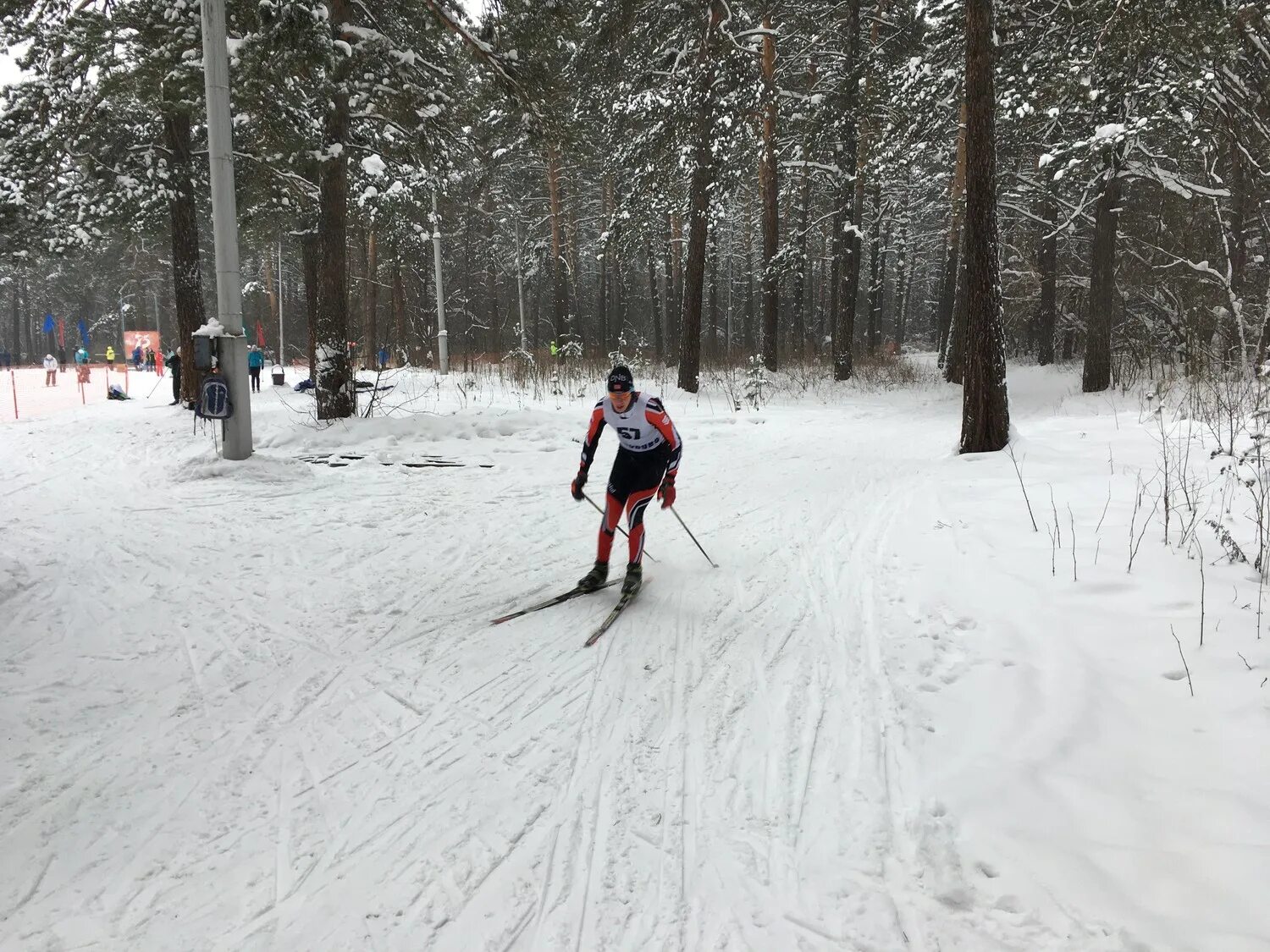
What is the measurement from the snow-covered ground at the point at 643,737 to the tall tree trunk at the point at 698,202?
1048 cm

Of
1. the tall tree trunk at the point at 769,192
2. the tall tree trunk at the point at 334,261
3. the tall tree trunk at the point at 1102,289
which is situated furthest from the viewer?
the tall tree trunk at the point at 769,192

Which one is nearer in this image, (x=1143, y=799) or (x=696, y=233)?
(x=1143, y=799)

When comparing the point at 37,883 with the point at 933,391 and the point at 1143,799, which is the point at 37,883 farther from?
the point at 933,391

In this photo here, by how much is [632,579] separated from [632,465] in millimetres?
906

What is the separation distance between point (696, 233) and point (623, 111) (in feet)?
10.6

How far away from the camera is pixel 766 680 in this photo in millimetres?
3938

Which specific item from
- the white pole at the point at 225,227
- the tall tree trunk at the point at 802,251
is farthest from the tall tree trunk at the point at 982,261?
the tall tree trunk at the point at 802,251

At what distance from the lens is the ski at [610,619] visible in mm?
4527

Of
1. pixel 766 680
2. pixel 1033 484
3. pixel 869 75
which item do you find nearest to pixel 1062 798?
pixel 766 680

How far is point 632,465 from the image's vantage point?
555 cm

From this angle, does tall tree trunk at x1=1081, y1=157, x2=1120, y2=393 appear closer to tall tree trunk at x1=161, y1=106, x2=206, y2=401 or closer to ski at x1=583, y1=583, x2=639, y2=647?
ski at x1=583, y1=583, x2=639, y2=647

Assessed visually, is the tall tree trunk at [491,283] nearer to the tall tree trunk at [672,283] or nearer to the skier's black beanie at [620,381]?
the tall tree trunk at [672,283]

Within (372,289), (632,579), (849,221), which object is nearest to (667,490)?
(632,579)

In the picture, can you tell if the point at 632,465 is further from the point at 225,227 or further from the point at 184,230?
the point at 184,230
